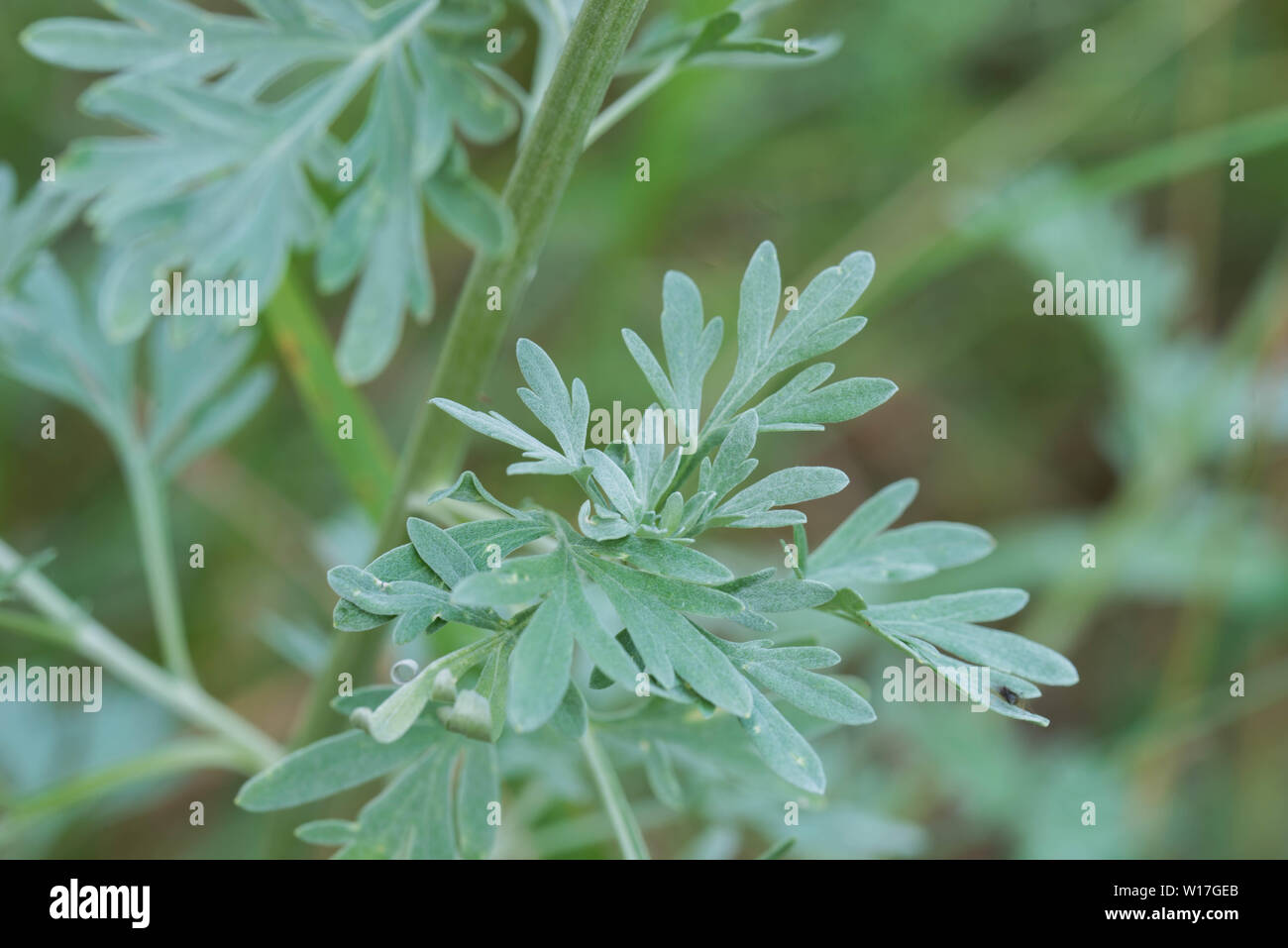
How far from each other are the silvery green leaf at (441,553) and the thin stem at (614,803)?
298 millimetres

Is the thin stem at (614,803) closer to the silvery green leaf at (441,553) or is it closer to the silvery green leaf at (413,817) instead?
the silvery green leaf at (413,817)

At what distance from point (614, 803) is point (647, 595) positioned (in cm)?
35

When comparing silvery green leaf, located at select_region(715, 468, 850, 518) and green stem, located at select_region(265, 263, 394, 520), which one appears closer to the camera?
silvery green leaf, located at select_region(715, 468, 850, 518)

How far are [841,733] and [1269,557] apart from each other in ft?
3.38

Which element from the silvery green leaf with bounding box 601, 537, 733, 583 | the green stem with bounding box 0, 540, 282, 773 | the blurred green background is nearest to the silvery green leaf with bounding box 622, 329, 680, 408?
the silvery green leaf with bounding box 601, 537, 733, 583

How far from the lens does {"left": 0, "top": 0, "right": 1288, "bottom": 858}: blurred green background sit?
2029 millimetres

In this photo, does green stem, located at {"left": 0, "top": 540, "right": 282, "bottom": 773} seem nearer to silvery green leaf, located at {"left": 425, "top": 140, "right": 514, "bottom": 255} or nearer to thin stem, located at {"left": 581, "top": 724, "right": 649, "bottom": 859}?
thin stem, located at {"left": 581, "top": 724, "right": 649, "bottom": 859}

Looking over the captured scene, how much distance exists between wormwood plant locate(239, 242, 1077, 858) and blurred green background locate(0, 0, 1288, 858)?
72cm

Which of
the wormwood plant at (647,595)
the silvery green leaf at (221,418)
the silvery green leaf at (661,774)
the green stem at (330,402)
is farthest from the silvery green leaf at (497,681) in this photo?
the silvery green leaf at (221,418)

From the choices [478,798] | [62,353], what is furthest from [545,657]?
[62,353]
